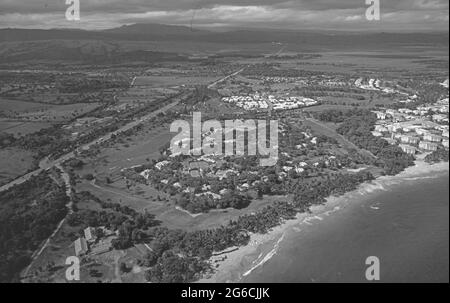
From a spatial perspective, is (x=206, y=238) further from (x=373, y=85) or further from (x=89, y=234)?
(x=373, y=85)

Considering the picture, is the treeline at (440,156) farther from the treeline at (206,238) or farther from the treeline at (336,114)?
the treeline at (336,114)

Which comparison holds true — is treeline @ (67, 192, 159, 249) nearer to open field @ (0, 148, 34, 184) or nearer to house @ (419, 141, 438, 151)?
open field @ (0, 148, 34, 184)

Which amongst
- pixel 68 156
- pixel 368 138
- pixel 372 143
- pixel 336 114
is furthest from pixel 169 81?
pixel 372 143

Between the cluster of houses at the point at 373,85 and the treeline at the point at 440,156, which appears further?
the cluster of houses at the point at 373,85

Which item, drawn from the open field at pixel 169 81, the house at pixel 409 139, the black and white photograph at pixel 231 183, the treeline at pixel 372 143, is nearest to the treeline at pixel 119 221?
the black and white photograph at pixel 231 183

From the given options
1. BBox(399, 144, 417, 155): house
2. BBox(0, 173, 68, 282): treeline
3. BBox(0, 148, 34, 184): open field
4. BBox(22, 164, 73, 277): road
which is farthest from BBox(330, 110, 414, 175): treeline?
BBox(0, 148, 34, 184): open field

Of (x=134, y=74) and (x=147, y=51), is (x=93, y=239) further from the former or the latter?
(x=147, y=51)
